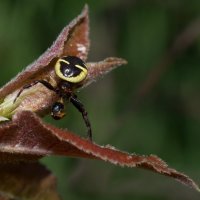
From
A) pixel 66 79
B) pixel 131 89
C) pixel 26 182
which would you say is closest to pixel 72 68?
pixel 66 79

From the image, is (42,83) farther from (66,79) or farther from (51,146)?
(51,146)

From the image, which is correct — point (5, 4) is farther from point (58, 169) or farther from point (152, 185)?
point (152, 185)

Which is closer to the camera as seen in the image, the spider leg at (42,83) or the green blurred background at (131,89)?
the spider leg at (42,83)

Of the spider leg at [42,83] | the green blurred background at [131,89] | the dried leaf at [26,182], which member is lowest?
the dried leaf at [26,182]

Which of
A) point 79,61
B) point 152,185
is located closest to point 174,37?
point 152,185

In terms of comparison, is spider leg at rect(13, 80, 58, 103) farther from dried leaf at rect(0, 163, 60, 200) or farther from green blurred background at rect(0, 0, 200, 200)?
green blurred background at rect(0, 0, 200, 200)

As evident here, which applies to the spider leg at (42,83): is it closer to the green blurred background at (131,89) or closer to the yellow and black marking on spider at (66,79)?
the yellow and black marking on spider at (66,79)

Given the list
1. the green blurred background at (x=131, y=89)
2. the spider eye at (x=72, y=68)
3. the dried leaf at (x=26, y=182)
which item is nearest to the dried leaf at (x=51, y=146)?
the dried leaf at (x=26, y=182)

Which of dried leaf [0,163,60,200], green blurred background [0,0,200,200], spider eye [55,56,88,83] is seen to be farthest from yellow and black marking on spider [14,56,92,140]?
green blurred background [0,0,200,200]
